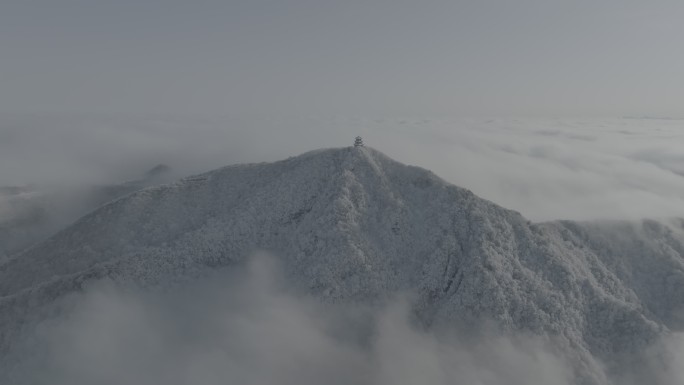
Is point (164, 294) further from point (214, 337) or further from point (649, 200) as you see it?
point (649, 200)

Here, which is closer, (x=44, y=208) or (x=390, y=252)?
(x=390, y=252)

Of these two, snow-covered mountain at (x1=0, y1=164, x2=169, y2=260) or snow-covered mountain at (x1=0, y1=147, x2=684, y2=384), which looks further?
snow-covered mountain at (x1=0, y1=164, x2=169, y2=260)

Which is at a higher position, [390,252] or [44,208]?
[390,252]

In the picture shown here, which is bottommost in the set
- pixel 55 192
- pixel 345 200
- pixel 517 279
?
pixel 55 192

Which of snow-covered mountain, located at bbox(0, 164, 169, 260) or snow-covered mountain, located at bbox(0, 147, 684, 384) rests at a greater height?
snow-covered mountain, located at bbox(0, 147, 684, 384)

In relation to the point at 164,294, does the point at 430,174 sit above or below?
above

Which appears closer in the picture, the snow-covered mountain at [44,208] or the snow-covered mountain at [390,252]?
the snow-covered mountain at [390,252]

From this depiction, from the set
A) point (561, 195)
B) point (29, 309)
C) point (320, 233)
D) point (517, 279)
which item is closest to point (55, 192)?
point (29, 309)

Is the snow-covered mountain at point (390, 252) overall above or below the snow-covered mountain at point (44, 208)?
above
